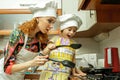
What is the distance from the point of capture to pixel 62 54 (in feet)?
4.46

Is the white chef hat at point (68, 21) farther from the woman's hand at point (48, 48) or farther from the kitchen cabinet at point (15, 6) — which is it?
the kitchen cabinet at point (15, 6)

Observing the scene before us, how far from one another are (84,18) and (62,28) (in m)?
0.58

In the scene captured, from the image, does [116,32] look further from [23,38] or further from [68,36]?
[23,38]

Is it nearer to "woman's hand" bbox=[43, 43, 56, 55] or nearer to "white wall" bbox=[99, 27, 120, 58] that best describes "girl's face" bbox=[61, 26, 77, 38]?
"woman's hand" bbox=[43, 43, 56, 55]

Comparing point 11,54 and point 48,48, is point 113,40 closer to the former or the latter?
point 48,48

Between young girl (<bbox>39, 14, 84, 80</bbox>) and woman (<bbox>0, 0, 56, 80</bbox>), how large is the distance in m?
0.11

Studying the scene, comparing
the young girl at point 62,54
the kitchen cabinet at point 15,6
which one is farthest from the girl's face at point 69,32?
the kitchen cabinet at point 15,6

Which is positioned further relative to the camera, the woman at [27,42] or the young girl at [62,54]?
the young girl at [62,54]

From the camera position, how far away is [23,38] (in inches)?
43.8

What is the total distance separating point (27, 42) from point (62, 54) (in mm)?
270

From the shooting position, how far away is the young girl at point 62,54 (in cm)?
131

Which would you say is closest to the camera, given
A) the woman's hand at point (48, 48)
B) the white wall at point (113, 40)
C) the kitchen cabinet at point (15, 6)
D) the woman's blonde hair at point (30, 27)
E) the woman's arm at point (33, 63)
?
the woman's arm at point (33, 63)

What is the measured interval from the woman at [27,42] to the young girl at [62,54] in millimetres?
110

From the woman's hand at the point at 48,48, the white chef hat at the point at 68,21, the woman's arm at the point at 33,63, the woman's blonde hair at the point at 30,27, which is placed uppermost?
the white chef hat at the point at 68,21
